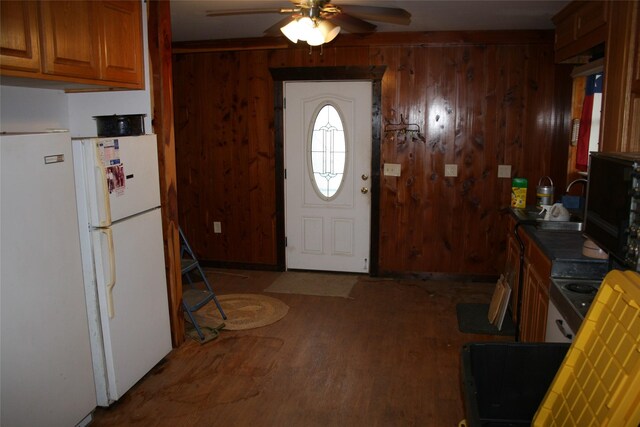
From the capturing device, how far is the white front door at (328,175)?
201 inches

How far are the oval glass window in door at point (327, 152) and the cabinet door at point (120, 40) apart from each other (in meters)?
2.24

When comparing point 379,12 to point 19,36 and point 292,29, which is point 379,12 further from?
point 19,36

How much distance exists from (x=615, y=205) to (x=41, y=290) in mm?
2412

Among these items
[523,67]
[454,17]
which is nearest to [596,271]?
[454,17]

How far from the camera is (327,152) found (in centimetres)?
521

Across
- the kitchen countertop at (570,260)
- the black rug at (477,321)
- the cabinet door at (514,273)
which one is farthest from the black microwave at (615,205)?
the black rug at (477,321)

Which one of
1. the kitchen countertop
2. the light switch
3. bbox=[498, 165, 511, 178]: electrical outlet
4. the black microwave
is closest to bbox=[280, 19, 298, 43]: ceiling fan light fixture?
the black microwave

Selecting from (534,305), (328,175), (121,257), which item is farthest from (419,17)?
(121,257)

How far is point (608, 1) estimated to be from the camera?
110 inches

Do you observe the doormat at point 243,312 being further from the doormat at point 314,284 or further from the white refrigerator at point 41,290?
the white refrigerator at point 41,290

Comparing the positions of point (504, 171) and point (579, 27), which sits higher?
point (579, 27)

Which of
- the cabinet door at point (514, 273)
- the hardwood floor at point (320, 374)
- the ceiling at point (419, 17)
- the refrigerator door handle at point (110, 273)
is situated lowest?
the hardwood floor at point (320, 374)

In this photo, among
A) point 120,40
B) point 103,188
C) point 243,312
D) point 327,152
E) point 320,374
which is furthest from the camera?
point 327,152

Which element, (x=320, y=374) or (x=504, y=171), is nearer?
(x=320, y=374)
